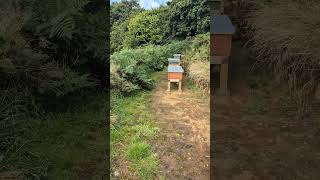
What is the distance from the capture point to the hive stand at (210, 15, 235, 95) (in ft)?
12.1

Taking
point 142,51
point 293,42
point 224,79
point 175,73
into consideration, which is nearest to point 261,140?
point 293,42

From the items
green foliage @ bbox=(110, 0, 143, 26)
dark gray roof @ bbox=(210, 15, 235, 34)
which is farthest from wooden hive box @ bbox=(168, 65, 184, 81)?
green foliage @ bbox=(110, 0, 143, 26)

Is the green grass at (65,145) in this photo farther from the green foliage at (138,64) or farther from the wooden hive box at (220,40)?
the wooden hive box at (220,40)

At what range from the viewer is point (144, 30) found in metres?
4.61

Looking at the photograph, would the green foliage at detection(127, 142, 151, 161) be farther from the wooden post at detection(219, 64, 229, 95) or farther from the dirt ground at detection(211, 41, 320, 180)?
the wooden post at detection(219, 64, 229, 95)

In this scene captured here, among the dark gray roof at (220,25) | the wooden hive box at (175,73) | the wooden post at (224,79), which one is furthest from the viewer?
the wooden hive box at (175,73)

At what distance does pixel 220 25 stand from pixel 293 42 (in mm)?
899

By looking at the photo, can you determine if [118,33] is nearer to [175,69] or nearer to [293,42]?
[175,69]

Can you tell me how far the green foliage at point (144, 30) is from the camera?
455 centimetres

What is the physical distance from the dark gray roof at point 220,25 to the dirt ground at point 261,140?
528 millimetres

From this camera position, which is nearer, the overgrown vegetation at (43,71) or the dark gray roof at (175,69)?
the overgrown vegetation at (43,71)

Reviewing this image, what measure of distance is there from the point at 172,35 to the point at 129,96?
1.05 meters

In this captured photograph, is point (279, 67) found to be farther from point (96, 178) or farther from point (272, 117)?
point (96, 178)

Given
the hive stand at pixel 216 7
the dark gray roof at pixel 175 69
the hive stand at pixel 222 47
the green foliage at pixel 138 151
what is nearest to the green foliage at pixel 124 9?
the hive stand at pixel 216 7
